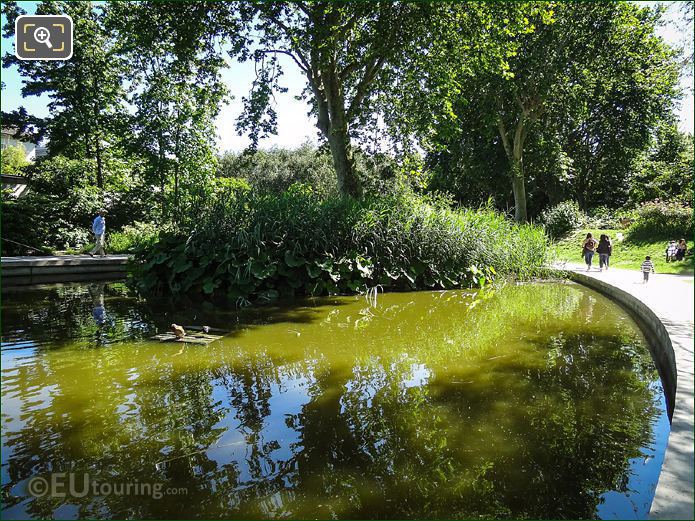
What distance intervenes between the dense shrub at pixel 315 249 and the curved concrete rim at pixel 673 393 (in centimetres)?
342

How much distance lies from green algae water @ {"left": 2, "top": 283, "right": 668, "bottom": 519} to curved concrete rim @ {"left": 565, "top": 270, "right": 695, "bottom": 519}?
200mm

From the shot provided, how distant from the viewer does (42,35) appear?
242cm

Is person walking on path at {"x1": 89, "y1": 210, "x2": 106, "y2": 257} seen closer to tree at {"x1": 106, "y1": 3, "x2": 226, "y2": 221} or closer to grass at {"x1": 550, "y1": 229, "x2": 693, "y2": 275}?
tree at {"x1": 106, "y1": 3, "x2": 226, "y2": 221}

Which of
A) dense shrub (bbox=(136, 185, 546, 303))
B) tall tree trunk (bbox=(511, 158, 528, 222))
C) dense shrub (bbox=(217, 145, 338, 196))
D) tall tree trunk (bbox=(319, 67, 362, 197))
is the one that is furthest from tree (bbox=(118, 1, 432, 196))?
dense shrub (bbox=(217, 145, 338, 196))

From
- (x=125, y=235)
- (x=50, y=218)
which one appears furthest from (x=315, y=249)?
(x=50, y=218)

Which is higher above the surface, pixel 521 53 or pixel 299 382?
pixel 521 53

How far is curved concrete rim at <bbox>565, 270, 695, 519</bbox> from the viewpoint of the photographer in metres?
2.08

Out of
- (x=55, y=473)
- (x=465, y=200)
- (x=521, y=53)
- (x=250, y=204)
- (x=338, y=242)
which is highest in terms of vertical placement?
(x=521, y=53)

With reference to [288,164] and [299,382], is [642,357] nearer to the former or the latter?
[299,382]

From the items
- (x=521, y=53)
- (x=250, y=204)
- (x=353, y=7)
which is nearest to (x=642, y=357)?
(x=250, y=204)

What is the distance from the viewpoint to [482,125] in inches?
988

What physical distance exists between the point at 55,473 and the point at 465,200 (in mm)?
35129

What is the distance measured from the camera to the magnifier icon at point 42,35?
2408 millimetres

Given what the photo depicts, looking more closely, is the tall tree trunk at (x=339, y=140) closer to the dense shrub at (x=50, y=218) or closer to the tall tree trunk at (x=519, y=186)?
the tall tree trunk at (x=519, y=186)
